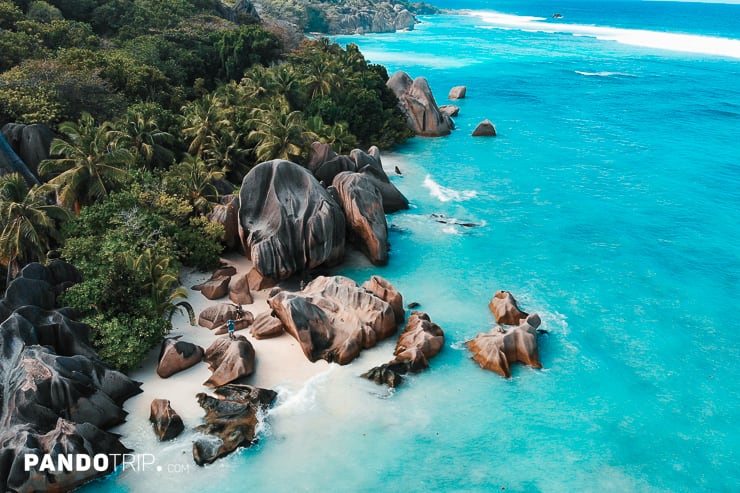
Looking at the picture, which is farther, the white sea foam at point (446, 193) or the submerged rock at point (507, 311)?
the white sea foam at point (446, 193)

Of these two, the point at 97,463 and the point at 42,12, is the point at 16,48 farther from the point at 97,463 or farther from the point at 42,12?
the point at 97,463

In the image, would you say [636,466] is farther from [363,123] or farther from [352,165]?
[363,123]

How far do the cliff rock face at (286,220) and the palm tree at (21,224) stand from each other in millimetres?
10044

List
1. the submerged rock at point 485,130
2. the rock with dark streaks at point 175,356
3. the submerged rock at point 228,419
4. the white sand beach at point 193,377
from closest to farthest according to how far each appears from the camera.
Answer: the submerged rock at point 228,419 → the white sand beach at point 193,377 → the rock with dark streaks at point 175,356 → the submerged rock at point 485,130

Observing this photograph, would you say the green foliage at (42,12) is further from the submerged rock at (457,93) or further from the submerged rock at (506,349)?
the submerged rock at (506,349)

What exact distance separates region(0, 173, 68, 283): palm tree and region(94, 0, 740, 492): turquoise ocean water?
13753 millimetres

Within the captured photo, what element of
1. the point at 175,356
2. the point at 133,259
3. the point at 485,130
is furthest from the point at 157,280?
the point at 485,130

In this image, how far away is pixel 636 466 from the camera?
2298 centimetres

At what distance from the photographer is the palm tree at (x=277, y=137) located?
1618 inches

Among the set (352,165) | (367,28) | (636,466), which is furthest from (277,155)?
(367,28)

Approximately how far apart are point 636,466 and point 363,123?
134 ft

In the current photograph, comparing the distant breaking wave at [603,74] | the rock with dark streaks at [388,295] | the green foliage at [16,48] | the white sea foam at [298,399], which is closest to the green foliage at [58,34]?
the green foliage at [16,48]

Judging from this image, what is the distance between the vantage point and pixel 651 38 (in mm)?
157125

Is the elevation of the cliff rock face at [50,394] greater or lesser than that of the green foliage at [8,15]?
lesser
